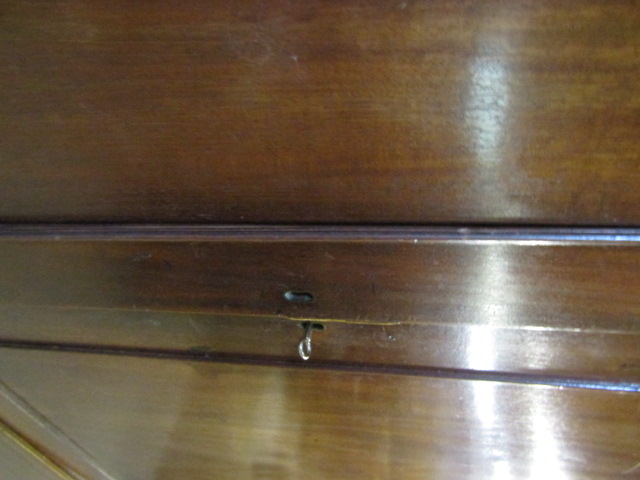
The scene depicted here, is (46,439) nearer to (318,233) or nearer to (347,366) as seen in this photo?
(347,366)

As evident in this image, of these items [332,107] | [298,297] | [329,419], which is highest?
[332,107]

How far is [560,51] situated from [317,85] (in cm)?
13

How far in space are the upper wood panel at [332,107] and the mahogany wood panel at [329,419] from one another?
0.81 ft

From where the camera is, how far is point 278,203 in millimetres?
327

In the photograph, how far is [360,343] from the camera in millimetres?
457

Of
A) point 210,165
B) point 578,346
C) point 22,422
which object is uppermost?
point 210,165

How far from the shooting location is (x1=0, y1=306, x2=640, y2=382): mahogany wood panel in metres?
0.42

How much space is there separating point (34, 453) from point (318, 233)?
67 cm

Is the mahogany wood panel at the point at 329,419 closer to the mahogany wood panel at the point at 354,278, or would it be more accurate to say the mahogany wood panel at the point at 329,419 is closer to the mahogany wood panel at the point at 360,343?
the mahogany wood panel at the point at 360,343

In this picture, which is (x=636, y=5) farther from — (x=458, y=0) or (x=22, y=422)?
(x=22, y=422)

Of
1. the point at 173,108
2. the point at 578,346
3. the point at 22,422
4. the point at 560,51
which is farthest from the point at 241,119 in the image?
the point at 22,422

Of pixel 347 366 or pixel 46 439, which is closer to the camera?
pixel 347 366

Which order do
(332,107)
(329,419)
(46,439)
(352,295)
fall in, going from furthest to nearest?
(46,439), (329,419), (352,295), (332,107)

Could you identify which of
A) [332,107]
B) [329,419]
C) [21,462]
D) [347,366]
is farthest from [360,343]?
[21,462]
